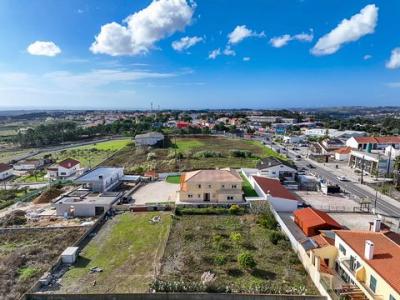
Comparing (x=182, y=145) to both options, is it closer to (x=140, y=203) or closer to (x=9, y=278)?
(x=140, y=203)

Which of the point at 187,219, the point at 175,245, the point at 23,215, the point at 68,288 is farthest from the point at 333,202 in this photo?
the point at 23,215

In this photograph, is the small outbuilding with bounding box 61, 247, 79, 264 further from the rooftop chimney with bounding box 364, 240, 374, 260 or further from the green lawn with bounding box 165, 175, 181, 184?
the green lawn with bounding box 165, 175, 181, 184

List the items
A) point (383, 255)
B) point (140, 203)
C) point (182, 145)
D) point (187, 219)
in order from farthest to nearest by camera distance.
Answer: point (182, 145)
point (140, 203)
point (187, 219)
point (383, 255)

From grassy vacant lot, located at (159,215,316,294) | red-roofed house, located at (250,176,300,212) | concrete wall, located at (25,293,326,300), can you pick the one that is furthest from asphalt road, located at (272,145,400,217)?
concrete wall, located at (25,293,326,300)

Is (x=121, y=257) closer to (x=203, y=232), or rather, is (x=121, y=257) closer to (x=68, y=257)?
(x=68, y=257)

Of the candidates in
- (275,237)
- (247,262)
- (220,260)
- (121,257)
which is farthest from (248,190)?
(121,257)

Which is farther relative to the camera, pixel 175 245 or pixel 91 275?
pixel 175 245

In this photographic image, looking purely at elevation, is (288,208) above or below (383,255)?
below
